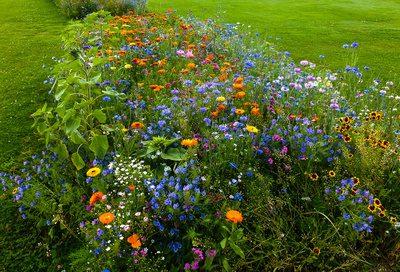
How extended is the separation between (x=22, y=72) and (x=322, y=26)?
10673mm

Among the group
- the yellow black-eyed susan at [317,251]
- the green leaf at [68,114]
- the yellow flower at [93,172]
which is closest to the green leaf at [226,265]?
the yellow black-eyed susan at [317,251]

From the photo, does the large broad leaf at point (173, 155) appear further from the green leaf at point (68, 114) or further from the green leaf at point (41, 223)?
the green leaf at point (41, 223)

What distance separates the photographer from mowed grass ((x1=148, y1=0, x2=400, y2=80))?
743cm

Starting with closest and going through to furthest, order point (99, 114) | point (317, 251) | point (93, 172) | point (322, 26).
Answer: point (317, 251) < point (93, 172) < point (99, 114) < point (322, 26)

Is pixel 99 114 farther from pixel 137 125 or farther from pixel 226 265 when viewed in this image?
pixel 226 265

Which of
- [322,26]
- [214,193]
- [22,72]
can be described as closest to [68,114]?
[214,193]

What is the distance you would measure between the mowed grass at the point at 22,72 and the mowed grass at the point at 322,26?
3.92 meters

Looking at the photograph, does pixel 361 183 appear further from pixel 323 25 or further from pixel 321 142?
pixel 323 25

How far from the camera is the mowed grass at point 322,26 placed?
7.43 m

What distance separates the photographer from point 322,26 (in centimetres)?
1110

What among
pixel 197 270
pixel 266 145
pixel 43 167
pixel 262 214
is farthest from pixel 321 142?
pixel 43 167

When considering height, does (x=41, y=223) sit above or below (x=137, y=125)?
below

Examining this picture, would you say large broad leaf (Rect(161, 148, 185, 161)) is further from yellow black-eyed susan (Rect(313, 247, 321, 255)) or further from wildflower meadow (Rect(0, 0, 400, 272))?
yellow black-eyed susan (Rect(313, 247, 321, 255))

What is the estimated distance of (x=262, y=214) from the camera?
7.79ft
